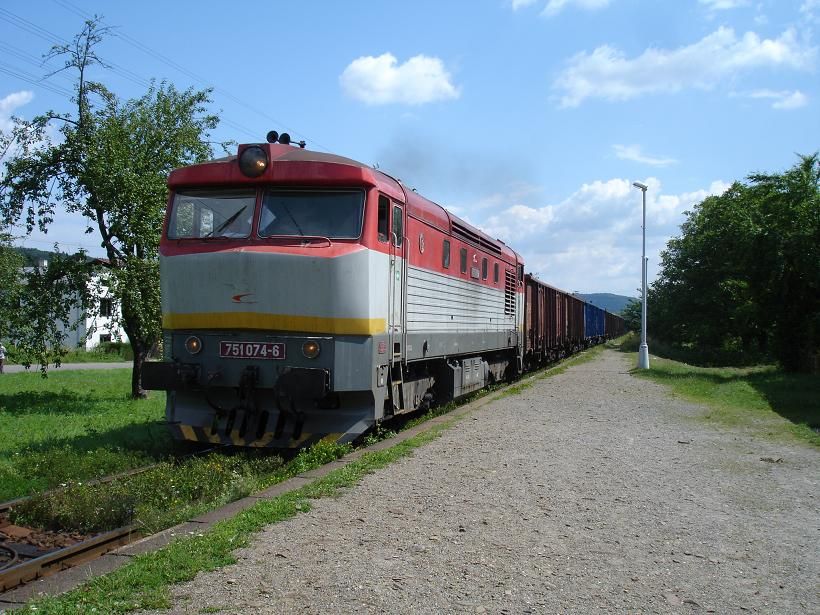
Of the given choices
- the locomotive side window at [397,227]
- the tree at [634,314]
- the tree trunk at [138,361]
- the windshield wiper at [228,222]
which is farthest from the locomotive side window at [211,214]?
the tree at [634,314]

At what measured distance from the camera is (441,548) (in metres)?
5.49

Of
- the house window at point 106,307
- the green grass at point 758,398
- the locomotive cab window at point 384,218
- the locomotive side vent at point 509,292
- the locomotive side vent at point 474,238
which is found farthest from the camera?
the locomotive side vent at point 509,292

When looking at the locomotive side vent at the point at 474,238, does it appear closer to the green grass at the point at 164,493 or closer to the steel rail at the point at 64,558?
the green grass at the point at 164,493

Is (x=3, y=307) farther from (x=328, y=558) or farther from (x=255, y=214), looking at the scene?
(x=328, y=558)

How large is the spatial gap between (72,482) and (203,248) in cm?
305

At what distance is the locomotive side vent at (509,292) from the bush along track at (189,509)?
773 cm

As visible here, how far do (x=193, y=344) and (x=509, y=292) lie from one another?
439 inches

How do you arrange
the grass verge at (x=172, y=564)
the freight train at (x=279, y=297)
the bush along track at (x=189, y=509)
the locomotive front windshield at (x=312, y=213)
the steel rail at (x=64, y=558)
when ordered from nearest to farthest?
the grass verge at (x=172, y=564)
the bush along track at (x=189, y=509)
the steel rail at (x=64, y=558)
the freight train at (x=279, y=297)
the locomotive front windshield at (x=312, y=213)

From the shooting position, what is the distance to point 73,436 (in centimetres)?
1102

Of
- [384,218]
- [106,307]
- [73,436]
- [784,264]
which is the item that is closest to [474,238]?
[384,218]

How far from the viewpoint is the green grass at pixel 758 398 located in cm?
1298

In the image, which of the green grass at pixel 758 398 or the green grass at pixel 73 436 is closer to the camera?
the green grass at pixel 73 436

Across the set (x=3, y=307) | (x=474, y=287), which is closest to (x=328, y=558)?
(x=474, y=287)

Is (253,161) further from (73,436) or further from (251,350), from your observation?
(73,436)
